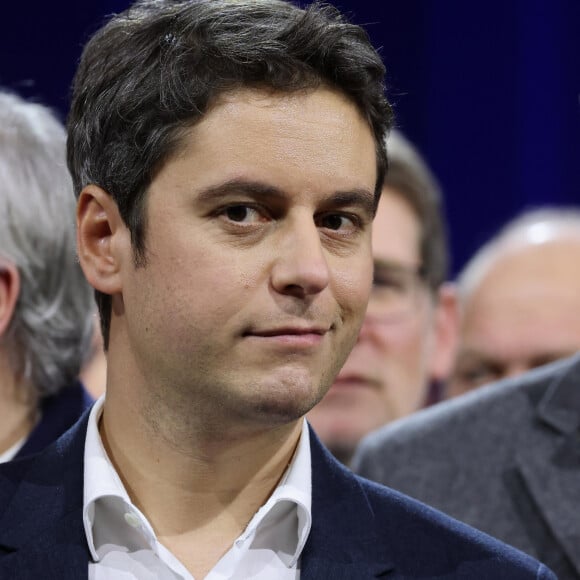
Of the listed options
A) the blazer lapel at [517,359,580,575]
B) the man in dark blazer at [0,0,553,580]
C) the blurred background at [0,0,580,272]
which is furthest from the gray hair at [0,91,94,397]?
the blurred background at [0,0,580,272]

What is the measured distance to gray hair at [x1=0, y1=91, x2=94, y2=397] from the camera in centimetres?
244

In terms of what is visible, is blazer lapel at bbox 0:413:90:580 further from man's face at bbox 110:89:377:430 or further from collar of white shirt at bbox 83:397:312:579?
man's face at bbox 110:89:377:430

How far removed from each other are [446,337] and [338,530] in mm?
2058

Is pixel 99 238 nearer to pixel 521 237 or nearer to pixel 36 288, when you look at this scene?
pixel 36 288

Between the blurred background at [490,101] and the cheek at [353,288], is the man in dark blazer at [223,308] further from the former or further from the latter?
the blurred background at [490,101]

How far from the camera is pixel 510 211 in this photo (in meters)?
5.34

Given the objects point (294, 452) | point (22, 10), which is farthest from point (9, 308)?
point (22, 10)

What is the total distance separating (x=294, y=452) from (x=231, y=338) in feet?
0.94

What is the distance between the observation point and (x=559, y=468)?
260 cm

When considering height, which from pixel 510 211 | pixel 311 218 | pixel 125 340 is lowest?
pixel 510 211

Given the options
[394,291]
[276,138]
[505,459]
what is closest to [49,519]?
[276,138]

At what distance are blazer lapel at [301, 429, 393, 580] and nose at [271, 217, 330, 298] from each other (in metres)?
0.33

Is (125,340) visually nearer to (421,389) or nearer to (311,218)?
(311,218)

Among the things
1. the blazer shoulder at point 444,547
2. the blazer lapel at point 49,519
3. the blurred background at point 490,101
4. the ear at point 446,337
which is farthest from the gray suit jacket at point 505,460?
the blurred background at point 490,101
